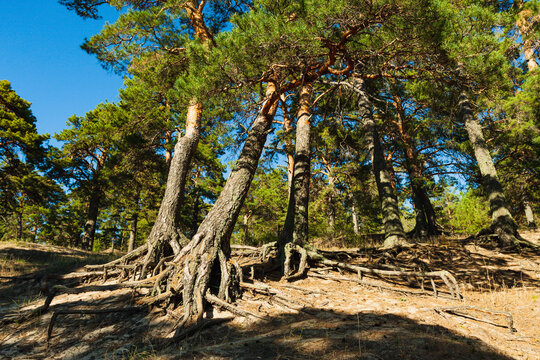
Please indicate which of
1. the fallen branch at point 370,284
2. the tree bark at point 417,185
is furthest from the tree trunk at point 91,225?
the tree bark at point 417,185

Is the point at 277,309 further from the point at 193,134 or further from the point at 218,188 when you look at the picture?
the point at 218,188

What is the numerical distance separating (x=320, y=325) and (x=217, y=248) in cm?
236

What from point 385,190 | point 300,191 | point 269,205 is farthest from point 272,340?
point 269,205

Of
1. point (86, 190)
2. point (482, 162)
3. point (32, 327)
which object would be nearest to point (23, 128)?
point (86, 190)

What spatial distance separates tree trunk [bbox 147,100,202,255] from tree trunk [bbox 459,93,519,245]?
771 cm

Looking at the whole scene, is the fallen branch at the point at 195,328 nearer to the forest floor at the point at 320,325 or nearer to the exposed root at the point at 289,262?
the forest floor at the point at 320,325

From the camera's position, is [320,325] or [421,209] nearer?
[320,325]

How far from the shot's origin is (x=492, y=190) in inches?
327

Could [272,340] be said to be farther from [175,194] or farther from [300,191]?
[175,194]

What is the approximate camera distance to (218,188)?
18797 millimetres

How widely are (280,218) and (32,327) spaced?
1557 centimetres

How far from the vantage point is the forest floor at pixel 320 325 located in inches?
100

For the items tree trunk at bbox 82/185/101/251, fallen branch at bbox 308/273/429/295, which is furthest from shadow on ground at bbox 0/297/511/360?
tree trunk at bbox 82/185/101/251

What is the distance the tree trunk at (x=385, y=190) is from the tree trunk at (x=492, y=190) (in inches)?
109
